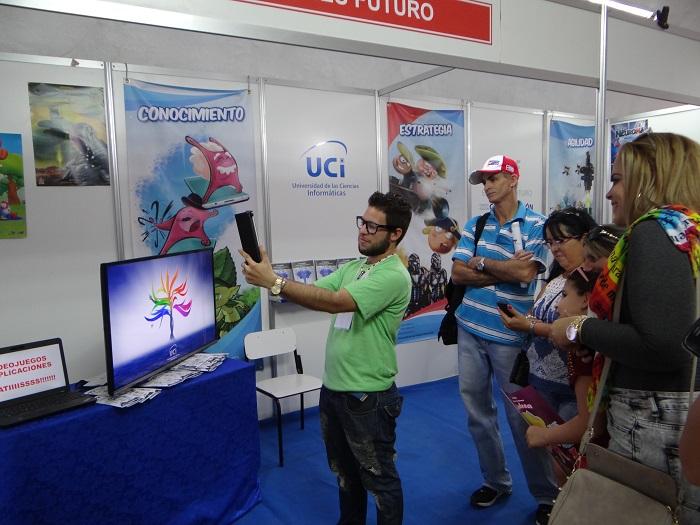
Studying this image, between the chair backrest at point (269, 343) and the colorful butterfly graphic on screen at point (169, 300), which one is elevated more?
the colorful butterfly graphic on screen at point (169, 300)

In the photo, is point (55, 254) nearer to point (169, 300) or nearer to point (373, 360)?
point (169, 300)

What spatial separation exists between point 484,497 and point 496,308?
99 cm

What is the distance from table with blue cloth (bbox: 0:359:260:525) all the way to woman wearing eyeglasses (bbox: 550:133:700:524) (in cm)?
173

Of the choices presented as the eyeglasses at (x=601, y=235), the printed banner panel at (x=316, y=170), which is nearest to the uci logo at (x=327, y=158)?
the printed banner panel at (x=316, y=170)

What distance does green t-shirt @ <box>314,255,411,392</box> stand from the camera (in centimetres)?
182

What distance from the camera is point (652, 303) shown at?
3.59ft

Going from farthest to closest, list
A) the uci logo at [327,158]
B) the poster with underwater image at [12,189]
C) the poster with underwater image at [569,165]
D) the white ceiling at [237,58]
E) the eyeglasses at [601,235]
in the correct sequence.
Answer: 1. the poster with underwater image at [569,165]
2. the uci logo at [327,158]
3. the white ceiling at [237,58]
4. the poster with underwater image at [12,189]
5. the eyeglasses at [601,235]

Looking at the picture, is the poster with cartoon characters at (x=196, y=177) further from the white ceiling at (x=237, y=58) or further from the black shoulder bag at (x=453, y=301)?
the black shoulder bag at (x=453, y=301)

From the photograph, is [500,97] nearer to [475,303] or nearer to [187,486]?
[475,303]

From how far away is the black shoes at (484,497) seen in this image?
2.54 m

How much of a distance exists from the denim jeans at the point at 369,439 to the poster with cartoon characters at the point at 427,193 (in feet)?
7.88

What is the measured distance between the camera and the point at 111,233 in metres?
3.06

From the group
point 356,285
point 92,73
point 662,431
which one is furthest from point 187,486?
point 92,73

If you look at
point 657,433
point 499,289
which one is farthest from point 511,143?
point 657,433
